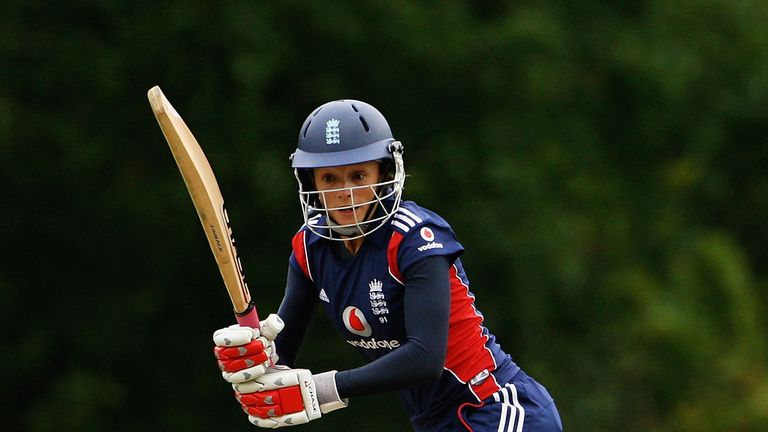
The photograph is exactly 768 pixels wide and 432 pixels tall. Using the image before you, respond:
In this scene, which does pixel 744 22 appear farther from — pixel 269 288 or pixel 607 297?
pixel 269 288

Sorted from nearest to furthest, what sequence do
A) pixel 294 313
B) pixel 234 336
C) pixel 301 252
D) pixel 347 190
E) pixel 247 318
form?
1. pixel 234 336
2. pixel 347 190
3. pixel 247 318
4. pixel 301 252
5. pixel 294 313

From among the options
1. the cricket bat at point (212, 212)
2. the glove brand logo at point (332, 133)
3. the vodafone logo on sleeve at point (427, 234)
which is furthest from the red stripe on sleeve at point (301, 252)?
the vodafone logo on sleeve at point (427, 234)

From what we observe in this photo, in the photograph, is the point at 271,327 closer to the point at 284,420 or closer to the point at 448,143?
the point at 284,420

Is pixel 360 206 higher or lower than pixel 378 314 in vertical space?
higher

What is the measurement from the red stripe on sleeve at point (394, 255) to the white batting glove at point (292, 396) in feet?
1.06

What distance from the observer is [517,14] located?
414 inches

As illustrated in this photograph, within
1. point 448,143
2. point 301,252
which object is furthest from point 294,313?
point 448,143

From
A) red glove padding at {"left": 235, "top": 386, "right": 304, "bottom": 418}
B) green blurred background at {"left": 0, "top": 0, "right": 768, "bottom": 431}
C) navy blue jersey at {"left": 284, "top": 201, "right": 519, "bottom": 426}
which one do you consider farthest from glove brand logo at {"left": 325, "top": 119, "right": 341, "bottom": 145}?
green blurred background at {"left": 0, "top": 0, "right": 768, "bottom": 431}

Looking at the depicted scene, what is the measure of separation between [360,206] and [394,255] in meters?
0.19

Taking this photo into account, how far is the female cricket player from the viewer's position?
12.5ft

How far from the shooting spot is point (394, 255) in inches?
151

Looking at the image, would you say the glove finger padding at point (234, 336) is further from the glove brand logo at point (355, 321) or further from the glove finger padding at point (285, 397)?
the glove brand logo at point (355, 321)

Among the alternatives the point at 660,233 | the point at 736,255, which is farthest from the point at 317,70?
the point at 736,255

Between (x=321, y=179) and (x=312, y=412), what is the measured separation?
2.19 feet
